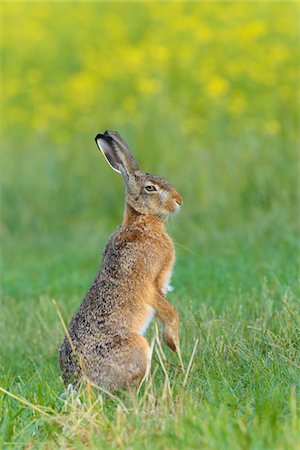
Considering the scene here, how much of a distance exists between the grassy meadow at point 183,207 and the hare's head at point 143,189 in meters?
0.79

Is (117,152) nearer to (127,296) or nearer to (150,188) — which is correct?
(150,188)

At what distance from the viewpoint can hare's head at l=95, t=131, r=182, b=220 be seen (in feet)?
19.2

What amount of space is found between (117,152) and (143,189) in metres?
0.28

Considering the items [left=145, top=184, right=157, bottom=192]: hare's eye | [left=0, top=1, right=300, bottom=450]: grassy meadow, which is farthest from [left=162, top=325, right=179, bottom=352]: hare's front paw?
[left=145, top=184, right=157, bottom=192]: hare's eye

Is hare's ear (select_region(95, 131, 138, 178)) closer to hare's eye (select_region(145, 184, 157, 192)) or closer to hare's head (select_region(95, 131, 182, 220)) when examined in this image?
hare's head (select_region(95, 131, 182, 220))

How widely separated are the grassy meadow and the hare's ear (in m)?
1.10

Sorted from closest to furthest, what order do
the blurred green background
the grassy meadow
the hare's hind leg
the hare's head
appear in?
the grassy meadow < the hare's hind leg < the hare's head < the blurred green background

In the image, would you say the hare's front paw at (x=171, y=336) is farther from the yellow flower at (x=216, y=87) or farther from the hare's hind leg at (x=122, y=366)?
the yellow flower at (x=216, y=87)

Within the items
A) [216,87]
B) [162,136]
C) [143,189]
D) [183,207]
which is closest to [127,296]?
[143,189]

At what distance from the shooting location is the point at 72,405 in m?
4.55

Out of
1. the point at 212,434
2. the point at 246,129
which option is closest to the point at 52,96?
the point at 246,129

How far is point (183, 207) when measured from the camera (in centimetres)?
1162

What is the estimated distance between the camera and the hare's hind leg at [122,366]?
203 inches

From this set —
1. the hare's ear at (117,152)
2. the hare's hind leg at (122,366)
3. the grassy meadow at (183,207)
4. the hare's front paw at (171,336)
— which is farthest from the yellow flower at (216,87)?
the hare's hind leg at (122,366)
